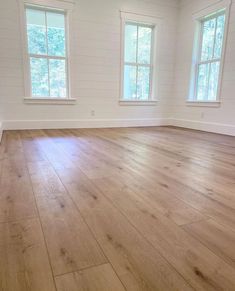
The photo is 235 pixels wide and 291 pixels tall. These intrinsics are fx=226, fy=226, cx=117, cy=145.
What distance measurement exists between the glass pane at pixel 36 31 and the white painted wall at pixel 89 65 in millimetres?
223

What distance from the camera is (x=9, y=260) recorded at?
0.89 metres

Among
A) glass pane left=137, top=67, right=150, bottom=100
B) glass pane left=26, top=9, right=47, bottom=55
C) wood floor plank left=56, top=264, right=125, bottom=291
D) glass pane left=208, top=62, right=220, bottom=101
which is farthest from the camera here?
glass pane left=137, top=67, right=150, bottom=100

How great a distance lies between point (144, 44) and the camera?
5.49 metres

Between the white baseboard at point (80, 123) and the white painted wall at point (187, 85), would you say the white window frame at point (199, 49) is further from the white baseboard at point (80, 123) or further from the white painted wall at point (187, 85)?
the white baseboard at point (80, 123)

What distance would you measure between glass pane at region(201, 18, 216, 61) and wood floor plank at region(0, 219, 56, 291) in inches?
199

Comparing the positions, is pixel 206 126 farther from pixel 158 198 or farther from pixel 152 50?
pixel 158 198

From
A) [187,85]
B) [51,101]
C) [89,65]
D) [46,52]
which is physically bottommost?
[51,101]

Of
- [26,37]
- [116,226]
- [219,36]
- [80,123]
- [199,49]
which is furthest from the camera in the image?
[199,49]

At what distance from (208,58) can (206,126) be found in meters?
1.48

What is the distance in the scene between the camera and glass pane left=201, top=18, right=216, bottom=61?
189 inches

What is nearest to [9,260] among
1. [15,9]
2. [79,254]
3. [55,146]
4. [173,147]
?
[79,254]

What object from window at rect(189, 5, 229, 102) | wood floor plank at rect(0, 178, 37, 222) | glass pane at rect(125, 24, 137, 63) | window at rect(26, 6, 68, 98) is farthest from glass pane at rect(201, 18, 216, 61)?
wood floor plank at rect(0, 178, 37, 222)

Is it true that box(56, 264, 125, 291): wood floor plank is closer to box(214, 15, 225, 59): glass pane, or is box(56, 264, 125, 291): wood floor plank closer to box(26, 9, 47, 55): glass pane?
box(26, 9, 47, 55): glass pane

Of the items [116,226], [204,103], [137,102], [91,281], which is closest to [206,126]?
[204,103]
